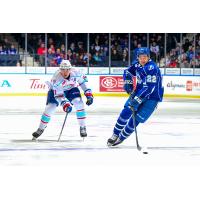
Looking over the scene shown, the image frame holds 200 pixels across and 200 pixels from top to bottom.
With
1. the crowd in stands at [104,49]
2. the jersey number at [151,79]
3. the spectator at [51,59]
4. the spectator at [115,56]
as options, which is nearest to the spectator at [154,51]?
the crowd in stands at [104,49]

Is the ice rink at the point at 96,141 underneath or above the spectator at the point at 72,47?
underneath

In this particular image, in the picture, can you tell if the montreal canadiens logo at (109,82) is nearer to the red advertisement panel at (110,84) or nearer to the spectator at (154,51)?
the red advertisement panel at (110,84)

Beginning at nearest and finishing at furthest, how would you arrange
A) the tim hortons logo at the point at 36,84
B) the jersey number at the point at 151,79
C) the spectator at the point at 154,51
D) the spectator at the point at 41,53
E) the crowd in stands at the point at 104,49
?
the jersey number at the point at 151,79 < the tim hortons logo at the point at 36,84 < the spectator at the point at 41,53 < the crowd in stands at the point at 104,49 < the spectator at the point at 154,51

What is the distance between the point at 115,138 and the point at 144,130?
2414 mm

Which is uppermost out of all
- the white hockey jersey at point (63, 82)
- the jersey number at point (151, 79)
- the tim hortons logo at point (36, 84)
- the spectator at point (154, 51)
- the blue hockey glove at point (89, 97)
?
the spectator at point (154, 51)

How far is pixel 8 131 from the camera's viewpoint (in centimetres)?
1005

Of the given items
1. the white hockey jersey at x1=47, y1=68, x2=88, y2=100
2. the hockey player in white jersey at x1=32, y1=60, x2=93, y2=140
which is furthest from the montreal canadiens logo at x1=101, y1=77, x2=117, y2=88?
the white hockey jersey at x1=47, y1=68, x2=88, y2=100

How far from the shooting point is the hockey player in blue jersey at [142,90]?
7.29 meters

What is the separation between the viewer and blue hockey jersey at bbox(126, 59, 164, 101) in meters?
7.27

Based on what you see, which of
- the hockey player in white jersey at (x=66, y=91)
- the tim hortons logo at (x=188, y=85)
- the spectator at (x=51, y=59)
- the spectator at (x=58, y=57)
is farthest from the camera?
the spectator at (x=58, y=57)

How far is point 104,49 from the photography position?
21359 mm

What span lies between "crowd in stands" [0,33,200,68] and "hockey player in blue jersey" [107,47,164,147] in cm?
1318

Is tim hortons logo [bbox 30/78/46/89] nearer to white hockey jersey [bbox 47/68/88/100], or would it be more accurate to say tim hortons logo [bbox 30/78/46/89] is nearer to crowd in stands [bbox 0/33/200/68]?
crowd in stands [bbox 0/33/200/68]
